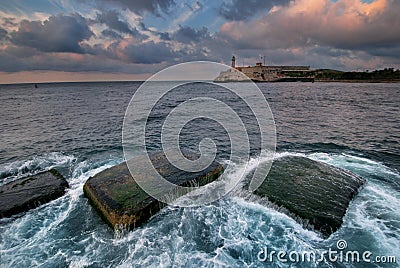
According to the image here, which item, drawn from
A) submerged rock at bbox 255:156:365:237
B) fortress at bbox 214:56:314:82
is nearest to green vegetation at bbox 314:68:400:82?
fortress at bbox 214:56:314:82

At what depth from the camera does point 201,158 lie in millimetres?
12094

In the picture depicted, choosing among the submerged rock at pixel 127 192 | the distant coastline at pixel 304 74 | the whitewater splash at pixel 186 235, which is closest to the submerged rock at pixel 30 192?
the whitewater splash at pixel 186 235

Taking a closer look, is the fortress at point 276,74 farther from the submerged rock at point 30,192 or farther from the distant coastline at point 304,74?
the submerged rock at point 30,192

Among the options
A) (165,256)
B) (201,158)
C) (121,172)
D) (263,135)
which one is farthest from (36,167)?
(263,135)

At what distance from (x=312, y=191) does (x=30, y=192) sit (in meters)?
12.2

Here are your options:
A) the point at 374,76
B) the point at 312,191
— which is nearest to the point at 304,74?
the point at 374,76

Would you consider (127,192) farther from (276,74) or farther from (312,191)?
(276,74)

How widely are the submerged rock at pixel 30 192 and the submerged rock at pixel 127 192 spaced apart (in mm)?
1697

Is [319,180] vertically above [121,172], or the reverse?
[121,172]

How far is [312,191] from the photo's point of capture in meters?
8.69

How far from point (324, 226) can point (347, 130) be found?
18154 millimetres

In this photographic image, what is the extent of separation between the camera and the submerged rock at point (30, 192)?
8094 mm

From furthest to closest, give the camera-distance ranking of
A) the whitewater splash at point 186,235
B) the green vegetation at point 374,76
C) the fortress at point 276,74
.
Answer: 1. the fortress at point 276,74
2. the green vegetation at point 374,76
3. the whitewater splash at point 186,235

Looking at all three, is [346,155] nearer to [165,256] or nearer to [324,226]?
[324,226]
